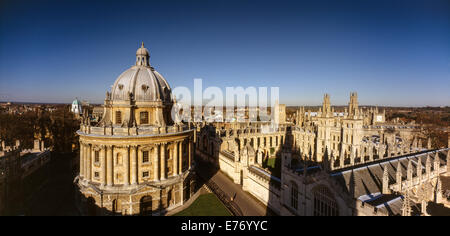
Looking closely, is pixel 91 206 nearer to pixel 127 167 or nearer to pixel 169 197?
pixel 127 167

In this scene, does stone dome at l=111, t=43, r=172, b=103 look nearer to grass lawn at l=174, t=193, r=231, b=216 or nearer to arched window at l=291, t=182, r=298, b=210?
grass lawn at l=174, t=193, r=231, b=216

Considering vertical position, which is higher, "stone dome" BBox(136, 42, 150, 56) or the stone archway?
"stone dome" BBox(136, 42, 150, 56)

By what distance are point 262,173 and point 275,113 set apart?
56922mm

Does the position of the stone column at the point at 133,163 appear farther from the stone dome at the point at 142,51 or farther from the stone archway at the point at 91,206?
the stone dome at the point at 142,51

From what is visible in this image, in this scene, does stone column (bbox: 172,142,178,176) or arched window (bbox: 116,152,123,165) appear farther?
stone column (bbox: 172,142,178,176)

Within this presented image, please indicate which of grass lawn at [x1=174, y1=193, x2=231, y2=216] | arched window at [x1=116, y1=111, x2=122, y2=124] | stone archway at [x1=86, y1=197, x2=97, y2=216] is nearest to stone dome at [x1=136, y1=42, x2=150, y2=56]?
arched window at [x1=116, y1=111, x2=122, y2=124]

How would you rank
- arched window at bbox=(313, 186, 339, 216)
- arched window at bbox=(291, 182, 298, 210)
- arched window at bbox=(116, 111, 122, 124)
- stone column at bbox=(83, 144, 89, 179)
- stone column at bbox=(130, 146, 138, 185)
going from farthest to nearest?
arched window at bbox=(116, 111, 122, 124), stone column at bbox=(83, 144, 89, 179), stone column at bbox=(130, 146, 138, 185), arched window at bbox=(291, 182, 298, 210), arched window at bbox=(313, 186, 339, 216)

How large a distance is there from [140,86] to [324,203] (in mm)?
24345

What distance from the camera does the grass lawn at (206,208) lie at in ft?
79.4

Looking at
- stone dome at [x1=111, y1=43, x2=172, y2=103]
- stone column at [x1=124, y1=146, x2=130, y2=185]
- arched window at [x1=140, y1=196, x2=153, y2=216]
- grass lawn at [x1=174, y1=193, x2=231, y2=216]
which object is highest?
stone dome at [x1=111, y1=43, x2=172, y2=103]

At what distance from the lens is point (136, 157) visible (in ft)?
76.1

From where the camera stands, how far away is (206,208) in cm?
2553

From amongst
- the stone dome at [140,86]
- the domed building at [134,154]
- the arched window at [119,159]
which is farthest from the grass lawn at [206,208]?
the stone dome at [140,86]

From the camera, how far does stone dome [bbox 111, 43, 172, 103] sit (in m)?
25.5
